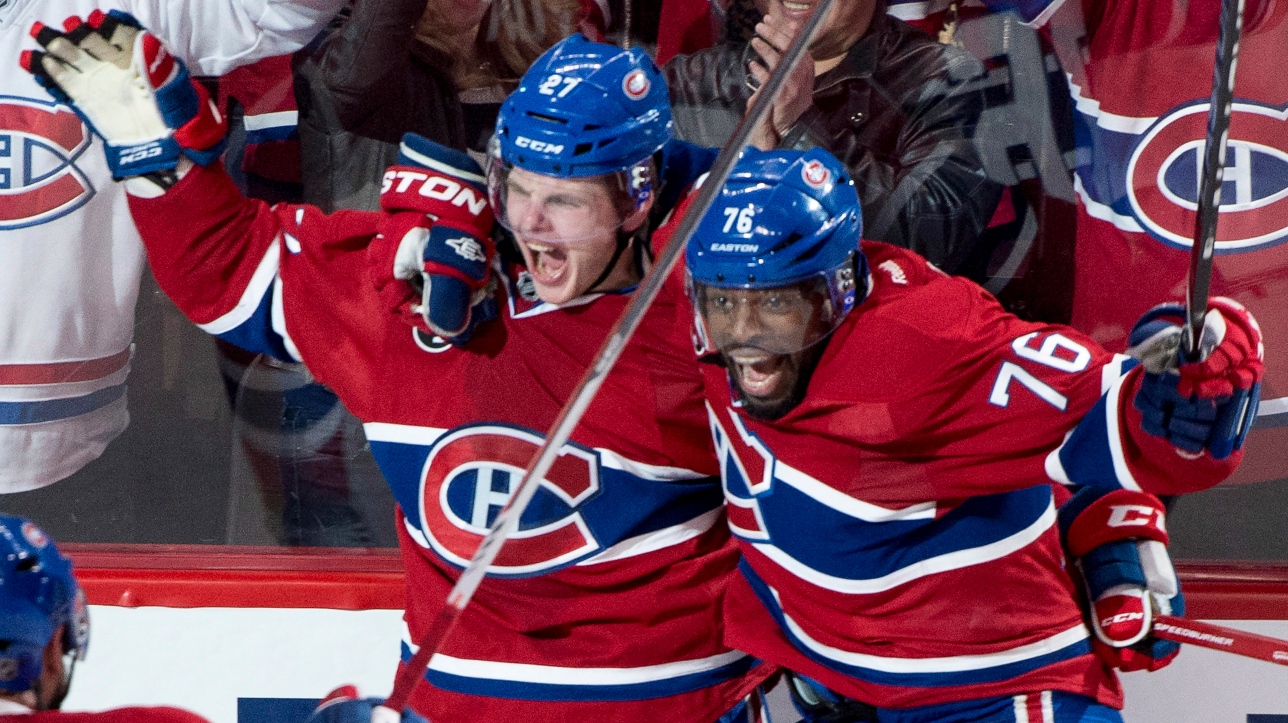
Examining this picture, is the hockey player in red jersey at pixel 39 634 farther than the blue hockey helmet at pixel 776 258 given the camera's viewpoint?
No

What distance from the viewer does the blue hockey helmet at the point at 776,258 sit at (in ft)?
6.18

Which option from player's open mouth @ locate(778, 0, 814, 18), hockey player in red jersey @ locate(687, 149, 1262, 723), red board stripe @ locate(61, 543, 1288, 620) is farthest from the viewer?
red board stripe @ locate(61, 543, 1288, 620)

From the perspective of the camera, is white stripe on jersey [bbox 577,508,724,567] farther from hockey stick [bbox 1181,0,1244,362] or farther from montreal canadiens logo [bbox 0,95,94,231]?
montreal canadiens logo [bbox 0,95,94,231]

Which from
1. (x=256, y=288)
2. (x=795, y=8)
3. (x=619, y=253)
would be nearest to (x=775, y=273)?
(x=619, y=253)

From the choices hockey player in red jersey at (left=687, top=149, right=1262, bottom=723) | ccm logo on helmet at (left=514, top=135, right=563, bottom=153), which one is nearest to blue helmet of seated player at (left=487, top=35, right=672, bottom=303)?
ccm logo on helmet at (left=514, top=135, right=563, bottom=153)

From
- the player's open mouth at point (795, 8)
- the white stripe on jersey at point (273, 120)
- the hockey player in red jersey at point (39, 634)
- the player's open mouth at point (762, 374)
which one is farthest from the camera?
the white stripe on jersey at point (273, 120)

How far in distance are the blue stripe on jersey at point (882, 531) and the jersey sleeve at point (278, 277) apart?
2.09 feet

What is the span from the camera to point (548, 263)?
207 cm

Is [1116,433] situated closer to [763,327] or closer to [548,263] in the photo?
[763,327]

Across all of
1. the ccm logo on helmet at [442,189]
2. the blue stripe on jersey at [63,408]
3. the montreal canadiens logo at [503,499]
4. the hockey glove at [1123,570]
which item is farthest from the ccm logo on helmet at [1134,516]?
the blue stripe on jersey at [63,408]

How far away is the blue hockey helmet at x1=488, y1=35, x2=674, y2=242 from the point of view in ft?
6.51

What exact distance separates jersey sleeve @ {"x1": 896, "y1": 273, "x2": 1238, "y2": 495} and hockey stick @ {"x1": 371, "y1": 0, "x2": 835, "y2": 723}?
42 cm

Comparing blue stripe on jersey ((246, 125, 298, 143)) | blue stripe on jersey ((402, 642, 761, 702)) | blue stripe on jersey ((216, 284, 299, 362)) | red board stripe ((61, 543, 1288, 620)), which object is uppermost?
blue stripe on jersey ((246, 125, 298, 143))

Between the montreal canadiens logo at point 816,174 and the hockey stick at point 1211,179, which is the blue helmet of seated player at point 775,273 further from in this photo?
the hockey stick at point 1211,179
